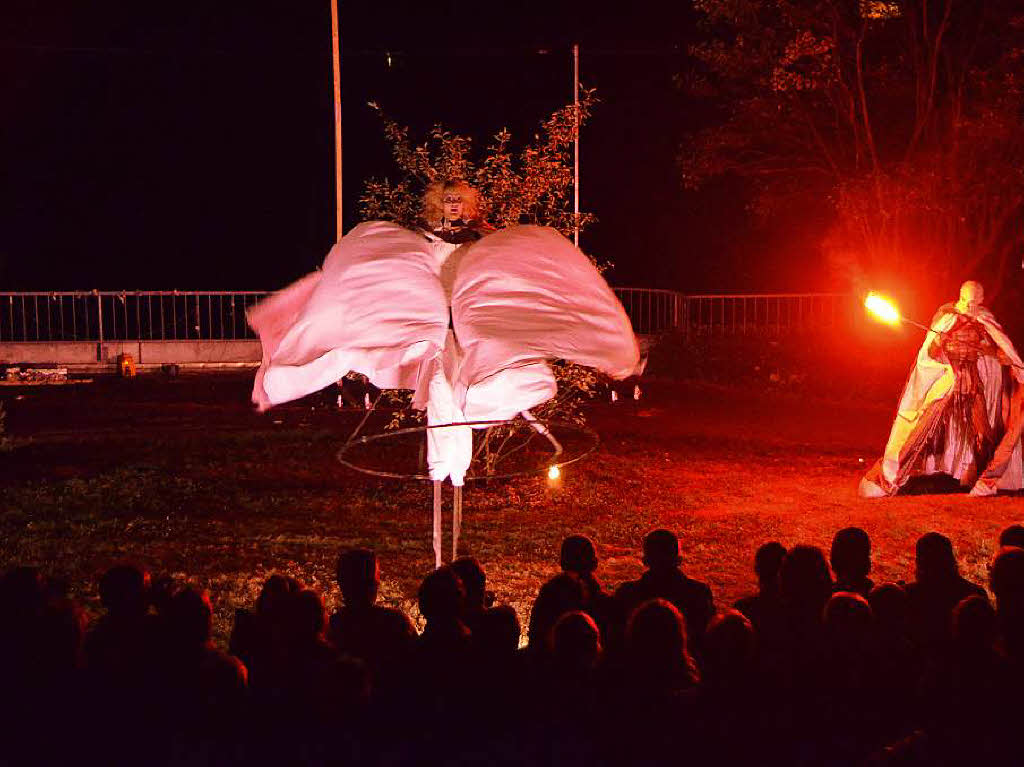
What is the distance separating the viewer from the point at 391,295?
470 cm

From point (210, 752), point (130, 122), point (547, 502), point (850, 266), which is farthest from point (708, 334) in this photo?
point (130, 122)

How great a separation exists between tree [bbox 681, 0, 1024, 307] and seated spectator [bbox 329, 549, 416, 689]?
1642 centimetres

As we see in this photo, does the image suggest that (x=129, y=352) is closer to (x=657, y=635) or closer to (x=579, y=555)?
(x=579, y=555)

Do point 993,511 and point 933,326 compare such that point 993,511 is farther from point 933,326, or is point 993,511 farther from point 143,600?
point 143,600

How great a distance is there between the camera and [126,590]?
4297 millimetres

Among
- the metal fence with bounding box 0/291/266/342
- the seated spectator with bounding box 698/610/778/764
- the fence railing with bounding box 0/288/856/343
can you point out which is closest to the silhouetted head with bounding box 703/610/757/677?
the seated spectator with bounding box 698/610/778/764

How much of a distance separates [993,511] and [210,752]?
8.05 m

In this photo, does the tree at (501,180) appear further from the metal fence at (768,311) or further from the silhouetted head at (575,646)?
the metal fence at (768,311)

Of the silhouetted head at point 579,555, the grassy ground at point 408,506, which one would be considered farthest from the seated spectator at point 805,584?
the grassy ground at point 408,506

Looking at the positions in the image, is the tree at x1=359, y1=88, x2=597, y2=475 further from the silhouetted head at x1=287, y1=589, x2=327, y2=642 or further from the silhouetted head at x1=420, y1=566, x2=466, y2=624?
the silhouetted head at x1=287, y1=589, x2=327, y2=642

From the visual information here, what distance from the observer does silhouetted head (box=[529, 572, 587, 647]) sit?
4.38 meters

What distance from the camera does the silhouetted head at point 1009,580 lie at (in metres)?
4.15

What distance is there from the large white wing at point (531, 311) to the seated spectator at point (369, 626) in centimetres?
80

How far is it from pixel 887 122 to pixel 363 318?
18750 millimetres
